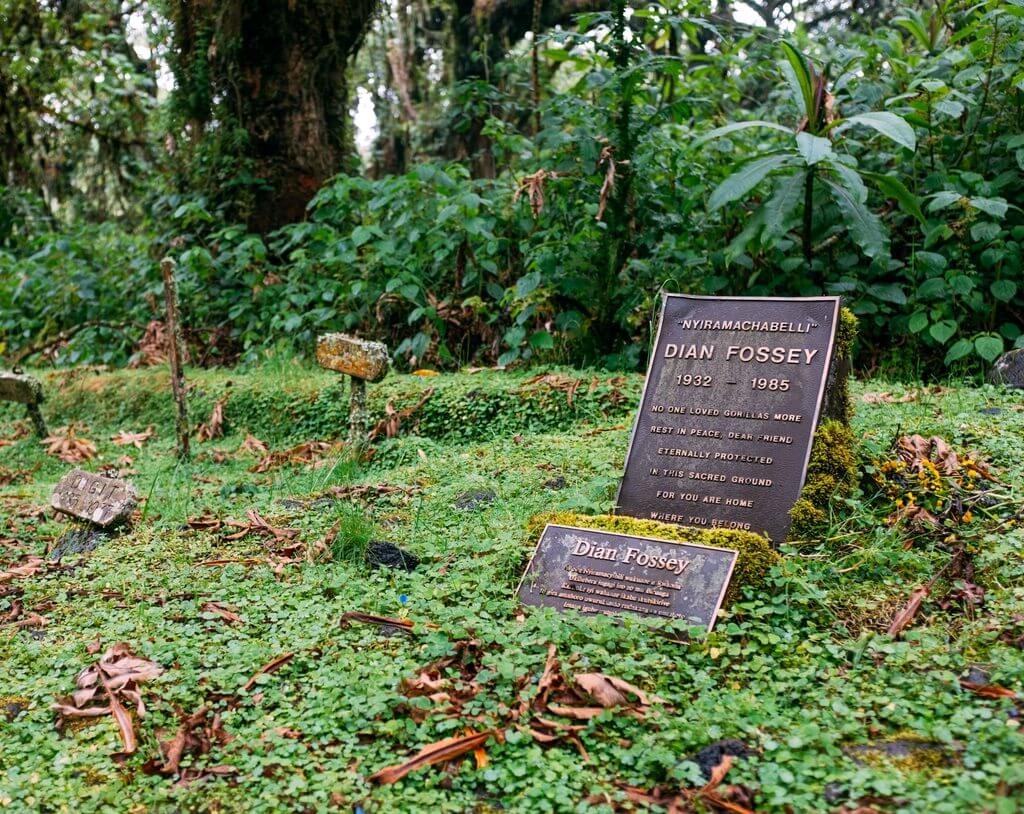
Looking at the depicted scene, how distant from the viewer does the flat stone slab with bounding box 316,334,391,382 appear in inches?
243

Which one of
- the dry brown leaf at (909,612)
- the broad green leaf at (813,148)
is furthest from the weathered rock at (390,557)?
the broad green leaf at (813,148)

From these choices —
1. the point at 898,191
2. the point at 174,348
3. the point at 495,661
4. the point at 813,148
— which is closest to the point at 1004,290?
the point at 898,191

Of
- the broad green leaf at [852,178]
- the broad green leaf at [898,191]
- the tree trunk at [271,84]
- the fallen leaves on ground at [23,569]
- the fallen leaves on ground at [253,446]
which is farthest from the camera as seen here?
the tree trunk at [271,84]

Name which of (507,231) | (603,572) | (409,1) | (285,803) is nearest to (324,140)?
(507,231)

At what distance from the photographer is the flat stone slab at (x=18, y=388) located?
8.08 meters

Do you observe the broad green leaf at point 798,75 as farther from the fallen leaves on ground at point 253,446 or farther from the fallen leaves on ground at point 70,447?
the fallen leaves on ground at point 70,447

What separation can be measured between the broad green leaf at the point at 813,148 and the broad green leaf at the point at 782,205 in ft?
1.30

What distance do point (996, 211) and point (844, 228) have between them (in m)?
1.04

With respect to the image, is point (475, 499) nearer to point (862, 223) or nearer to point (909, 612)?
point (909, 612)

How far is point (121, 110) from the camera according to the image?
48.9 feet

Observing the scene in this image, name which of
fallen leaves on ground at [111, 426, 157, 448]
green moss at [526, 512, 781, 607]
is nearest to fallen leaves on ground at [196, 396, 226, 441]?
fallen leaves on ground at [111, 426, 157, 448]

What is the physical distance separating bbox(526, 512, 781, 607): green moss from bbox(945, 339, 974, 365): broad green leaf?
11.5ft

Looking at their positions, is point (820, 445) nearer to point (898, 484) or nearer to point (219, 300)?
point (898, 484)

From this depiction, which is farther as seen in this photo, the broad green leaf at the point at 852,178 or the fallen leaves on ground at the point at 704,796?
the broad green leaf at the point at 852,178
